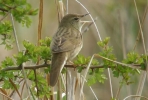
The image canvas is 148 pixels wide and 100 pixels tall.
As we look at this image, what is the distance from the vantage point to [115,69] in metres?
2.91

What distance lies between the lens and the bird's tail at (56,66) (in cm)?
308

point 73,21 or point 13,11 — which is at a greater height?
point 13,11

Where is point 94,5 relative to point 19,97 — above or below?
above

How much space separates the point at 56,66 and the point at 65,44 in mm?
→ 507

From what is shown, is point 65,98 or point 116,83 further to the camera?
point 116,83

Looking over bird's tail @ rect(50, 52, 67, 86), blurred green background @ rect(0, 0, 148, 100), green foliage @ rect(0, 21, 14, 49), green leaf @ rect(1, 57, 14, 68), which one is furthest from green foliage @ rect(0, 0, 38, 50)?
blurred green background @ rect(0, 0, 148, 100)

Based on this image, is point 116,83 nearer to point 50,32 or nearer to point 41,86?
point 50,32

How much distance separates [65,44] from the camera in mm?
3598

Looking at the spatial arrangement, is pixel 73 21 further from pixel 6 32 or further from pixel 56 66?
pixel 6 32

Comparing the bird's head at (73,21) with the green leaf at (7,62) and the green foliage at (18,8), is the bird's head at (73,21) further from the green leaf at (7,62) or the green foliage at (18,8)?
the green leaf at (7,62)

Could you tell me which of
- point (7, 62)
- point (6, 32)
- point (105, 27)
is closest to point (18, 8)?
point (6, 32)

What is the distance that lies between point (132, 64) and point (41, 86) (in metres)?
0.69

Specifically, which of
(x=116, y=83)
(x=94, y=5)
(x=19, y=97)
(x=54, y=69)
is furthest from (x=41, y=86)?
(x=94, y=5)

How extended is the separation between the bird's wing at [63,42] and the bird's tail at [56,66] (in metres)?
0.06
